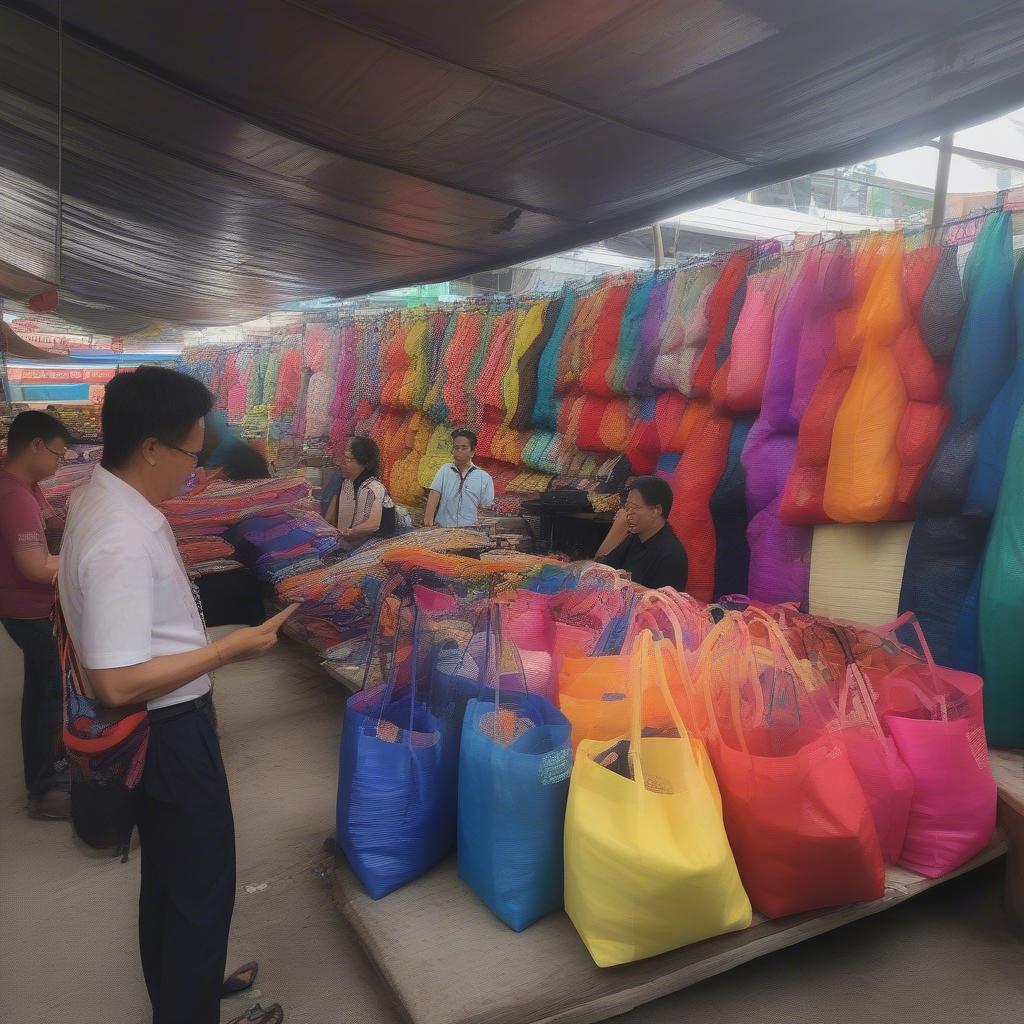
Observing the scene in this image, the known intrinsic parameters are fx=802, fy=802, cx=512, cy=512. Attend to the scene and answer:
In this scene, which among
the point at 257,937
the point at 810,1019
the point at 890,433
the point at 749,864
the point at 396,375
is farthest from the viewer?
the point at 396,375

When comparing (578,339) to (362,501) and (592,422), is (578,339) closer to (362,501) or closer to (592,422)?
(592,422)

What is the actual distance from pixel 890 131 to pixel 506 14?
129 cm

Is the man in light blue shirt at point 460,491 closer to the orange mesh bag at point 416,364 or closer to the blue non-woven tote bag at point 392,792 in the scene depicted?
the orange mesh bag at point 416,364

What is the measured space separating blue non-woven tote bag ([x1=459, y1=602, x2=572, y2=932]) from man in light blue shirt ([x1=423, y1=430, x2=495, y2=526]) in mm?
3338

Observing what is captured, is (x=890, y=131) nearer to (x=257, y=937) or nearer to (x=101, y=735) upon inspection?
(x=101, y=735)

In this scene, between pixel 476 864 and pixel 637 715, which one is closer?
pixel 637 715

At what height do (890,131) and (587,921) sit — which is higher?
(890,131)

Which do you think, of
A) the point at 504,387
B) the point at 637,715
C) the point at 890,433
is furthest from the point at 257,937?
the point at 504,387

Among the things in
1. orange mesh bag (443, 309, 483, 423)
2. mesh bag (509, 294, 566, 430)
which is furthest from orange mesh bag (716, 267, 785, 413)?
orange mesh bag (443, 309, 483, 423)

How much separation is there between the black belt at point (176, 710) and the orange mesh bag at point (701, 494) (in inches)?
113

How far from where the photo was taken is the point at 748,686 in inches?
78.3

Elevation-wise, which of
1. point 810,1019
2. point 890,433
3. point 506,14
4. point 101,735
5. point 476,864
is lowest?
point 810,1019

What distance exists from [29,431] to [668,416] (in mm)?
3069

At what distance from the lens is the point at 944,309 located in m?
2.97
